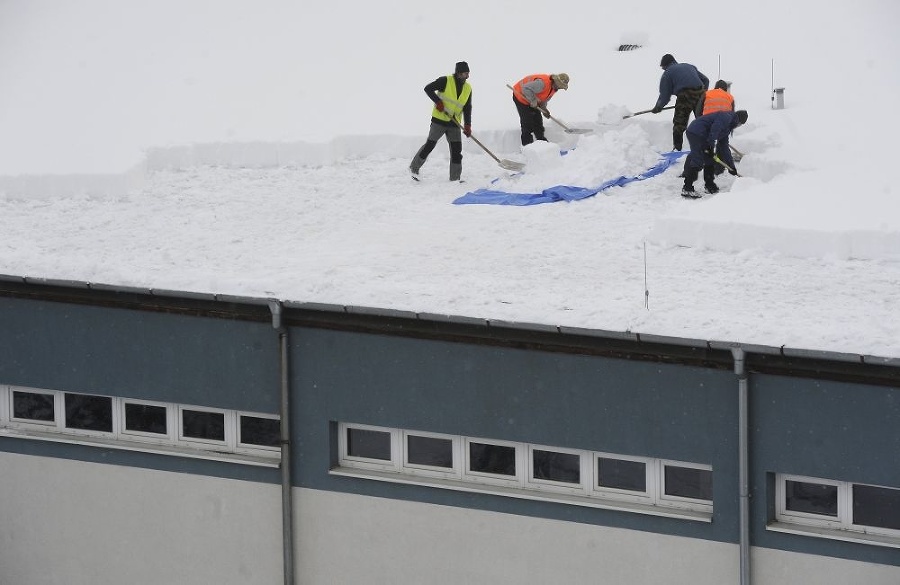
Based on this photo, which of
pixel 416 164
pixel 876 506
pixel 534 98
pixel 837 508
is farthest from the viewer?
pixel 534 98

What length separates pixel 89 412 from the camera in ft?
36.9

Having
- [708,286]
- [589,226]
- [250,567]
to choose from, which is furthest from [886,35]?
[250,567]

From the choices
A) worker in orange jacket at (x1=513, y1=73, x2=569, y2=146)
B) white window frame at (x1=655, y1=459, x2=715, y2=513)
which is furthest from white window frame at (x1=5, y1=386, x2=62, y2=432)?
worker in orange jacket at (x1=513, y1=73, x2=569, y2=146)

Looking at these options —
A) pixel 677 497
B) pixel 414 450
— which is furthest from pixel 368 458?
pixel 677 497

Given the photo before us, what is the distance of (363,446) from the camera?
10.2 metres

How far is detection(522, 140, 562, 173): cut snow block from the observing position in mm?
13930

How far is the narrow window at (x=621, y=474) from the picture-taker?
9281mm

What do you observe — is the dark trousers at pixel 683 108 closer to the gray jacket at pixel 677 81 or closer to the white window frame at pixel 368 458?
the gray jacket at pixel 677 81

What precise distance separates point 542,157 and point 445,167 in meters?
1.54

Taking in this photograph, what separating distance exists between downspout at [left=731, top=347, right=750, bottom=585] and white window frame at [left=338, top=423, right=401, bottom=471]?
9.15ft

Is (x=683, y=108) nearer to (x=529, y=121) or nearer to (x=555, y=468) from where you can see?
(x=529, y=121)

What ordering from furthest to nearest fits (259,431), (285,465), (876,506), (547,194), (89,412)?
1. (547,194)
2. (89,412)
3. (259,431)
4. (285,465)
5. (876,506)

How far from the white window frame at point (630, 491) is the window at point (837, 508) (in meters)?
0.90

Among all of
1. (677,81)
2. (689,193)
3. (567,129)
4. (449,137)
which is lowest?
(689,193)
